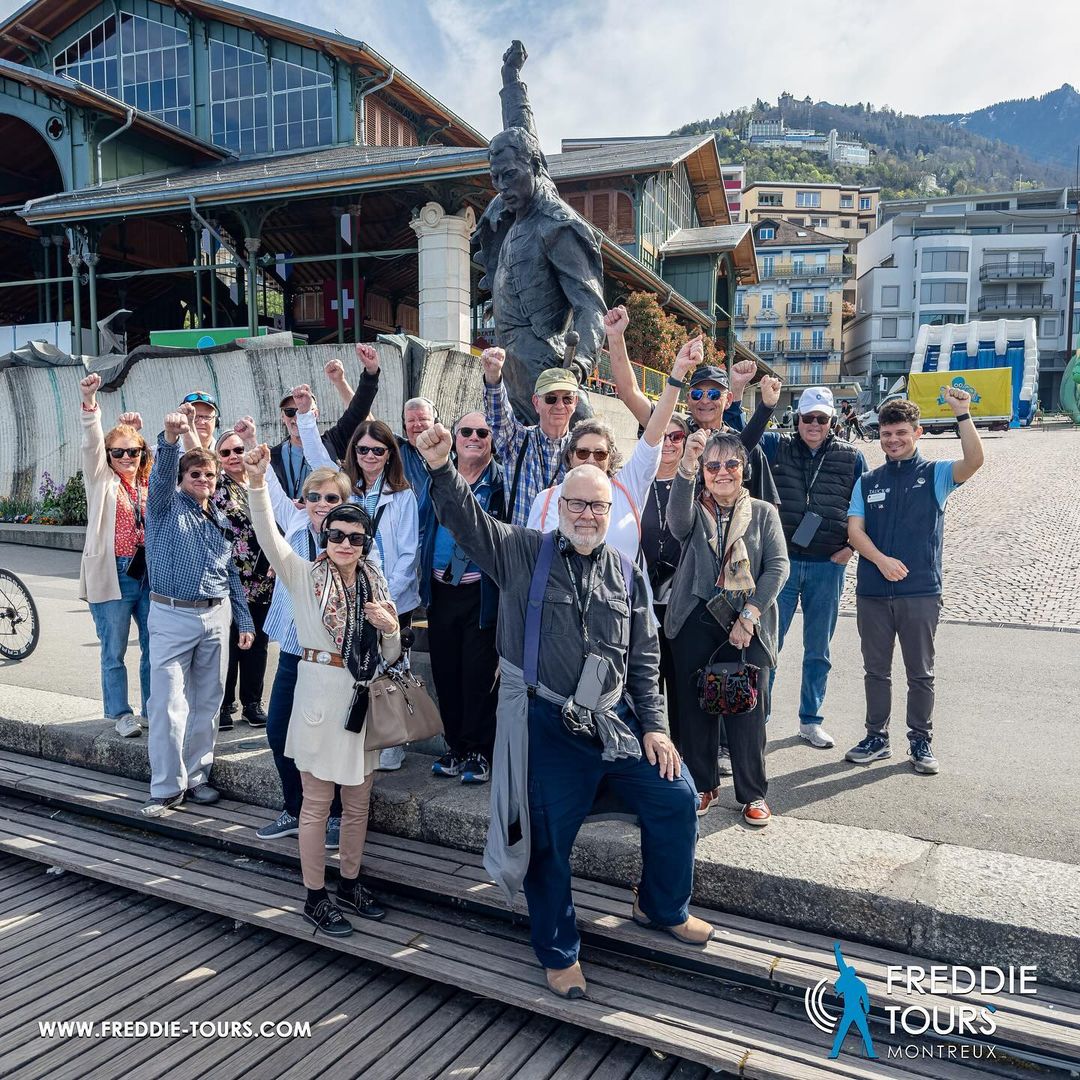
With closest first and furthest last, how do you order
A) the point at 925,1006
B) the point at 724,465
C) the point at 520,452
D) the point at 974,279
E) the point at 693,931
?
1. the point at 925,1006
2. the point at 693,931
3. the point at 724,465
4. the point at 520,452
5. the point at 974,279

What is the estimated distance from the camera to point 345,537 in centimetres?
346

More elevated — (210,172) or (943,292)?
(943,292)

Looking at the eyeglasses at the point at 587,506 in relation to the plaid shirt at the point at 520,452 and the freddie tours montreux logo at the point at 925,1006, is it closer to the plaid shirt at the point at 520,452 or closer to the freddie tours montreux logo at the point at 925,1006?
the plaid shirt at the point at 520,452

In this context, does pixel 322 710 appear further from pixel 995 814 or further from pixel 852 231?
pixel 852 231

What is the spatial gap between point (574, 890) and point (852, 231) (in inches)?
3624

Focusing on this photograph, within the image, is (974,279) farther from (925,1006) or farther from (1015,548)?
(925,1006)

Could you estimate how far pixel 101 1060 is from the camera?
9.66ft

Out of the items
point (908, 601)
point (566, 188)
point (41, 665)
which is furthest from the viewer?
point (566, 188)

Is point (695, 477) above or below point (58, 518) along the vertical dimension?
above

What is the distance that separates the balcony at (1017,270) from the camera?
61500 mm

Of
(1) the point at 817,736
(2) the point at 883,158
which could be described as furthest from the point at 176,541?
(2) the point at 883,158

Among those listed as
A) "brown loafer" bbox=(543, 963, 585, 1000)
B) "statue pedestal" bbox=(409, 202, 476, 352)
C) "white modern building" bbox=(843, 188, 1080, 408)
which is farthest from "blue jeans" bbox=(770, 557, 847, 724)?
"white modern building" bbox=(843, 188, 1080, 408)

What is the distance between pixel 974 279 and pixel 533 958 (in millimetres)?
69790

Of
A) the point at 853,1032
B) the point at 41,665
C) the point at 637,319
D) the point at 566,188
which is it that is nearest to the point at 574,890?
the point at 853,1032
